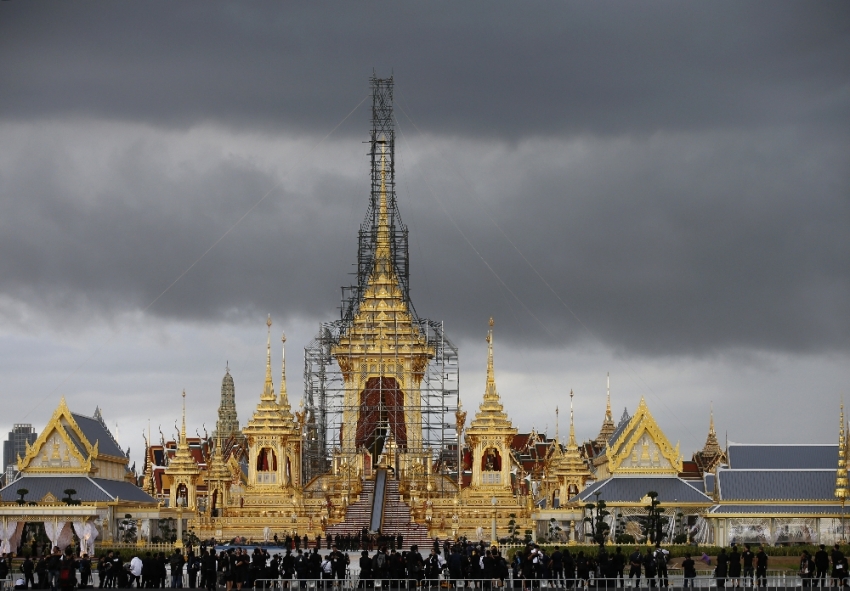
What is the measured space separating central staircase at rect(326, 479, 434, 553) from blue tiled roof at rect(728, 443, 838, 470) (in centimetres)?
1426

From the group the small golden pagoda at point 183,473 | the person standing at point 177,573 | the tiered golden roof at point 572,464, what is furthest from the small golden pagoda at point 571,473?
the person standing at point 177,573

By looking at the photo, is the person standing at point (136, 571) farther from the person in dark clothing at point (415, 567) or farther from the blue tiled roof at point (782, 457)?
the blue tiled roof at point (782, 457)

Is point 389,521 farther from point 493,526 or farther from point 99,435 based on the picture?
point 99,435

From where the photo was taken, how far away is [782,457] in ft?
300

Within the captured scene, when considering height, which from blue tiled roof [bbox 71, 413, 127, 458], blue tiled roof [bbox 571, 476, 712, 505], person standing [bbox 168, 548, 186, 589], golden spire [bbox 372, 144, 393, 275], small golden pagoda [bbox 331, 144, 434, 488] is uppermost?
golden spire [bbox 372, 144, 393, 275]

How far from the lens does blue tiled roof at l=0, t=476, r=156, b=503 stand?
3703 inches

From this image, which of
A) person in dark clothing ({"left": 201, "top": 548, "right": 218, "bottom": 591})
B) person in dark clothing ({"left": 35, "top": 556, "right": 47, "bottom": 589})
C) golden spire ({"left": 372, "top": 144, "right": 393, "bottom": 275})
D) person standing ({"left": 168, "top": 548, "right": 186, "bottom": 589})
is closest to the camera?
person in dark clothing ({"left": 201, "top": 548, "right": 218, "bottom": 591})

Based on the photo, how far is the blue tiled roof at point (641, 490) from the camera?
93.0 metres

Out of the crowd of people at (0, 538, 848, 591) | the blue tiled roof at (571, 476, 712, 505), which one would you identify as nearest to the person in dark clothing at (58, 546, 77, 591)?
the crowd of people at (0, 538, 848, 591)

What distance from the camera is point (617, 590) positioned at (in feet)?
196

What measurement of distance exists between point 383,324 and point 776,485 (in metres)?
33.9

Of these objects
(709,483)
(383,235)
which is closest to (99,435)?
(383,235)

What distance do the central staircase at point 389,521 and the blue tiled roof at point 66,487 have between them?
10098 millimetres

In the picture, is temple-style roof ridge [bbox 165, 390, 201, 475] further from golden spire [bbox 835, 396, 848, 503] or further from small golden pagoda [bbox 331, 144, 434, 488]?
golden spire [bbox 835, 396, 848, 503]
